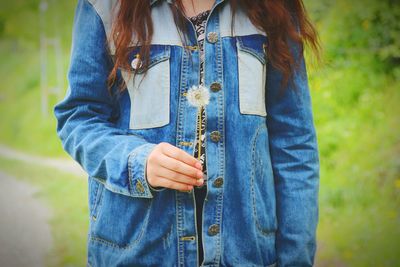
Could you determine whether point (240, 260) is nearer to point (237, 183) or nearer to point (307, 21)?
point (237, 183)

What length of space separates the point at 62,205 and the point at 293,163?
495cm

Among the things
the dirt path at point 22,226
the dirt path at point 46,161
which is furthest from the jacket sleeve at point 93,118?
the dirt path at point 46,161

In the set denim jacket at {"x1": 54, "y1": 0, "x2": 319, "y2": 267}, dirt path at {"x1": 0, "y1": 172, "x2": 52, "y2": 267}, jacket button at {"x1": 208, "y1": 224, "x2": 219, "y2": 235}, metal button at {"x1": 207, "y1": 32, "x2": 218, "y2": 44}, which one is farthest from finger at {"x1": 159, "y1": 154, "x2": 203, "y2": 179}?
dirt path at {"x1": 0, "y1": 172, "x2": 52, "y2": 267}

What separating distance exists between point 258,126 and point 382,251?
8.61 ft

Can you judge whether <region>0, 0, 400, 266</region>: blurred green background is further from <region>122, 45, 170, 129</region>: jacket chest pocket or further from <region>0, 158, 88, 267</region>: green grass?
<region>122, 45, 170, 129</region>: jacket chest pocket

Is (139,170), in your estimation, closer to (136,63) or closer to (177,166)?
(177,166)

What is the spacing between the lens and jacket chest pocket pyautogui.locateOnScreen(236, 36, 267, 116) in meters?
1.32

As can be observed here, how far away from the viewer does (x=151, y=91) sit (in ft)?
4.16

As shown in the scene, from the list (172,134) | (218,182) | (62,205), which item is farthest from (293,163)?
(62,205)

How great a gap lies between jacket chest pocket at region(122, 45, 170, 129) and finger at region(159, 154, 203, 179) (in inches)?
7.4

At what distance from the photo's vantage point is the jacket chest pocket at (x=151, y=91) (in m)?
1.27

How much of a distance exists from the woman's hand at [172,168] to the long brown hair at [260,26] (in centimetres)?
29

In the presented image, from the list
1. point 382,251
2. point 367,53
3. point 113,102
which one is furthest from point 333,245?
point 113,102

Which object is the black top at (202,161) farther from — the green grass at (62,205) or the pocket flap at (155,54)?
the green grass at (62,205)
